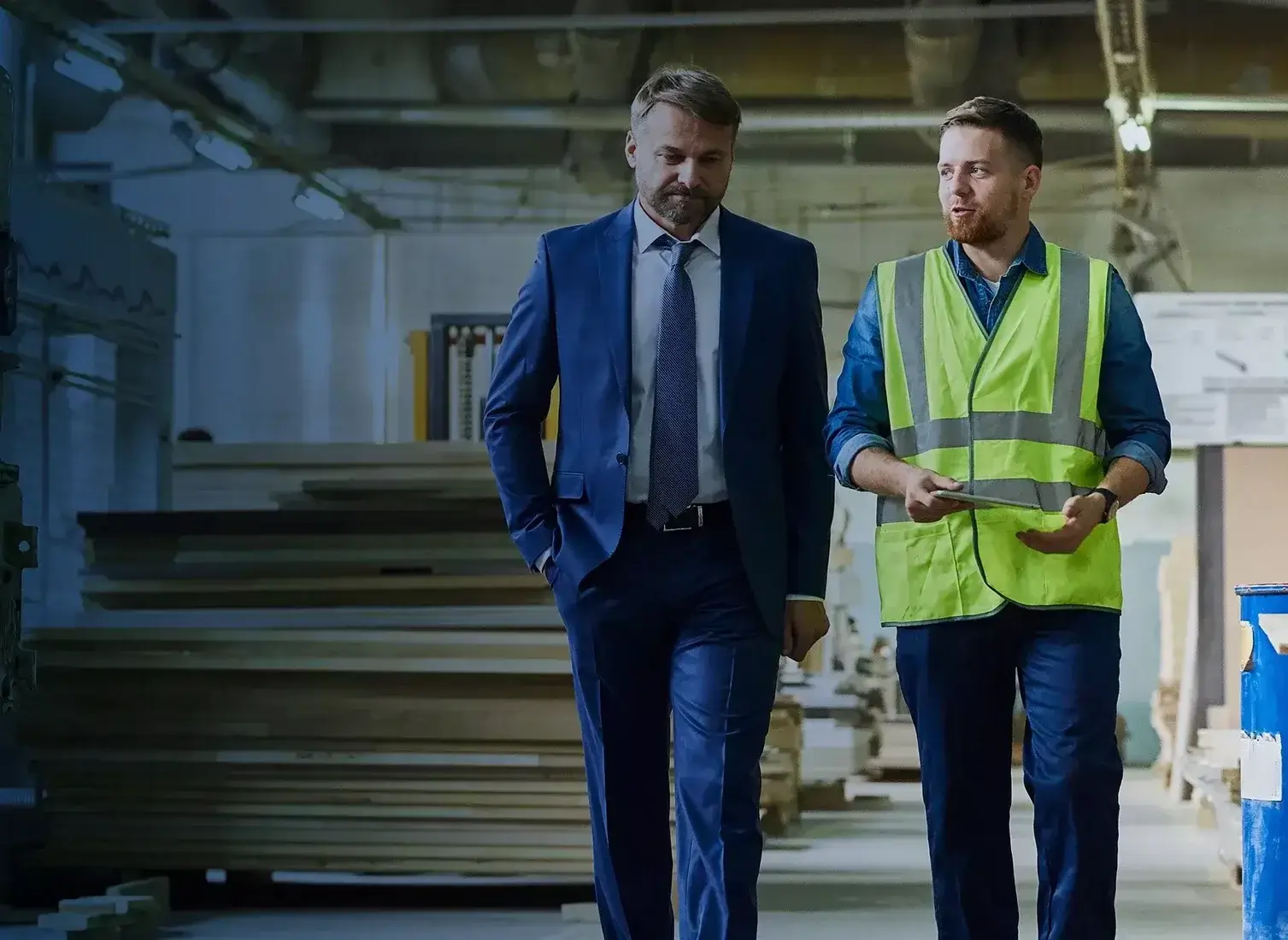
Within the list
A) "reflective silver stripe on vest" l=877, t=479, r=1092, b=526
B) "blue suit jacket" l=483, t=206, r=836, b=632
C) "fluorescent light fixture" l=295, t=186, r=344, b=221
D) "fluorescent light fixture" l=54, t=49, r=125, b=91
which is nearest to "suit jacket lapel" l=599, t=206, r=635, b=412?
"blue suit jacket" l=483, t=206, r=836, b=632

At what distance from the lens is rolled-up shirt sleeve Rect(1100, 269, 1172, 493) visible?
2.62 metres

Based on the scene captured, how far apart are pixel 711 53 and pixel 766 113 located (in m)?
0.46

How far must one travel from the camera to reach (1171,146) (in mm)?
10078

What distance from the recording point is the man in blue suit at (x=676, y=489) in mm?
2576

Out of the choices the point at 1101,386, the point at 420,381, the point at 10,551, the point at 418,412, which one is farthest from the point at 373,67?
the point at 1101,386

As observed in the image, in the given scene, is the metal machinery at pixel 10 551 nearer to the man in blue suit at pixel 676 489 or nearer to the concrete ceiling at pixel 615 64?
the man in blue suit at pixel 676 489

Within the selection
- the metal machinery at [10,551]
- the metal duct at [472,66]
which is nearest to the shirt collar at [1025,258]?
the metal machinery at [10,551]

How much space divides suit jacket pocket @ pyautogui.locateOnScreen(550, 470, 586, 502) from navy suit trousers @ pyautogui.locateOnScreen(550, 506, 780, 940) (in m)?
0.08

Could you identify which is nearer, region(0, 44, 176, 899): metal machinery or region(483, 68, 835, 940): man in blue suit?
region(483, 68, 835, 940): man in blue suit

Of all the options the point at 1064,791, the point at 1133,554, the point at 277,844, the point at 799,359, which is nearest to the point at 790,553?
the point at 799,359

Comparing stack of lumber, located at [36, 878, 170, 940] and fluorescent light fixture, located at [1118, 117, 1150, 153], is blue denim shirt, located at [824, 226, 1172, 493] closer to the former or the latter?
stack of lumber, located at [36, 878, 170, 940]

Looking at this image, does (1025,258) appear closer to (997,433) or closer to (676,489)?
(997,433)

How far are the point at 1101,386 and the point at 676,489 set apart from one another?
0.63m

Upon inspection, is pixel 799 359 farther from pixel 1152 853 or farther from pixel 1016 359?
pixel 1152 853
